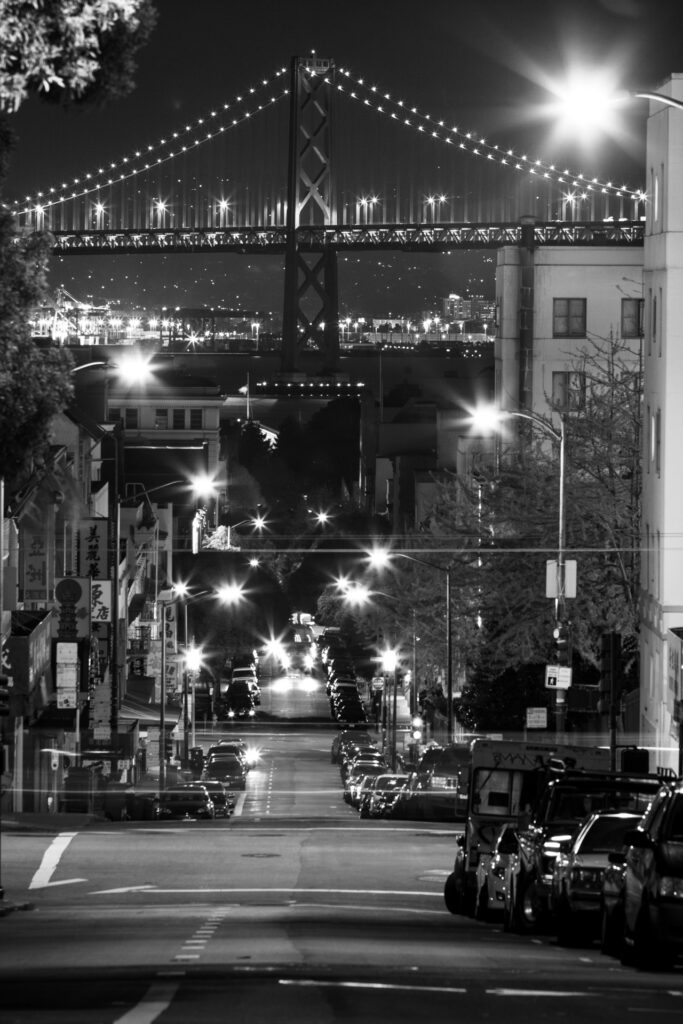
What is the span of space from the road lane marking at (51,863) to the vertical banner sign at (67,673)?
33.8ft

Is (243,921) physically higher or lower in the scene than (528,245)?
lower

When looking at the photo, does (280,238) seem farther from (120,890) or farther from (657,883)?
(657,883)

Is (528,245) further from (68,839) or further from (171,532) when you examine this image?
(68,839)

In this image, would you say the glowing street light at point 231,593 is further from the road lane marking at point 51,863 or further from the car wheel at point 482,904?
the car wheel at point 482,904

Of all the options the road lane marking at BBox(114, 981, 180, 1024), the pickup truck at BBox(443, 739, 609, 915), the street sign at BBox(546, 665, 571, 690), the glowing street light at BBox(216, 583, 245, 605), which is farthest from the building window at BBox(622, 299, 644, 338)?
the road lane marking at BBox(114, 981, 180, 1024)

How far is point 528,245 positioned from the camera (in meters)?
81.3

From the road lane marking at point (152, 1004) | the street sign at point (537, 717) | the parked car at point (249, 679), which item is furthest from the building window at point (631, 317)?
the road lane marking at point (152, 1004)

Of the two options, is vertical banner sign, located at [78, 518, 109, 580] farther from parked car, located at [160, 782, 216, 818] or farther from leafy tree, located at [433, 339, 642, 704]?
leafy tree, located at [433, 339, 642, 704]

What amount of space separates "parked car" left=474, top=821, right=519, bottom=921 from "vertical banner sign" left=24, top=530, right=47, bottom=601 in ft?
110

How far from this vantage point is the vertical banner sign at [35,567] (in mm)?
56625

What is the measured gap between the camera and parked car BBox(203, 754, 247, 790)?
66.2 meters

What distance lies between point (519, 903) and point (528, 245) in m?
62.2

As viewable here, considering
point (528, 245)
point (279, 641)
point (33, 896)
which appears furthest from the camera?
point (279, 641)

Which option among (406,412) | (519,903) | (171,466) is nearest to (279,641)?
(171,466)
